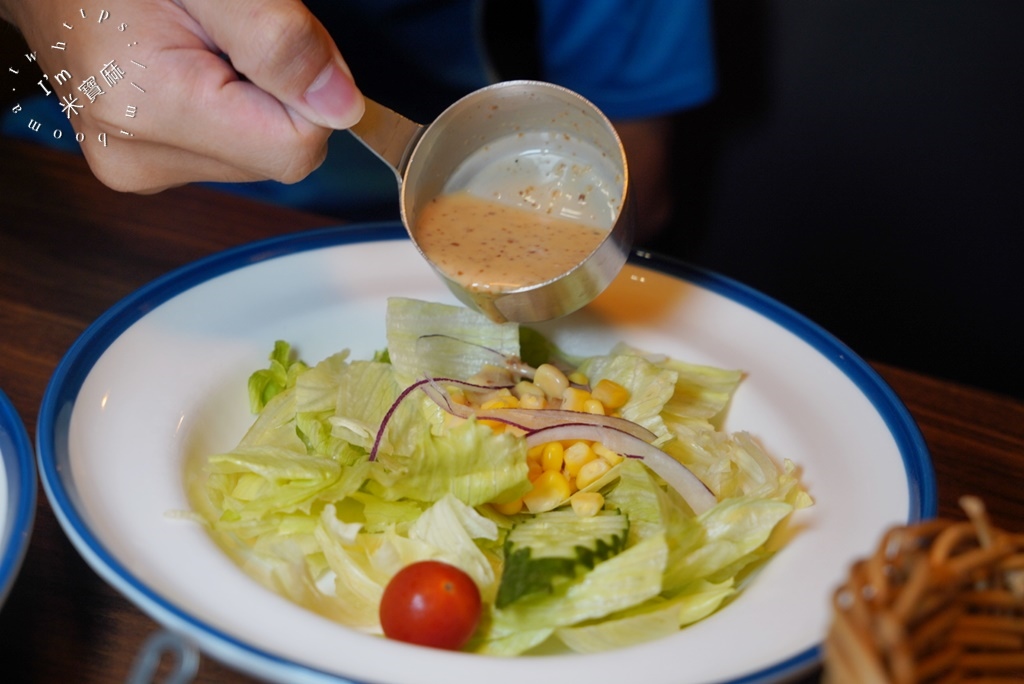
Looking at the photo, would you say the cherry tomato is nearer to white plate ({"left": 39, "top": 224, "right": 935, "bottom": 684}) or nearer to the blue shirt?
white plate ({"left": 39, "top": 224, "right": 935, "bottom": 684})

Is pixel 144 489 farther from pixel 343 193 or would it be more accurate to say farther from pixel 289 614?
pixel 343 193

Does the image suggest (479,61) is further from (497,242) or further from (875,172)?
(875,172)

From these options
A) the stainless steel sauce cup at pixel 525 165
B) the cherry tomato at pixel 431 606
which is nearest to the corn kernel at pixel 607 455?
the stainless steel sauce cup at pixel 525 165

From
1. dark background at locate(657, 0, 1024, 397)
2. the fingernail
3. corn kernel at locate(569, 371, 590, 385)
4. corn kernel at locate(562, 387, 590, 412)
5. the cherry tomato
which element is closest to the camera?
the cherry tomato

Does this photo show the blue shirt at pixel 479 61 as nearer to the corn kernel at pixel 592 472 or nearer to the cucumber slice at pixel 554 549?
the corn kernel at pixel 592 472

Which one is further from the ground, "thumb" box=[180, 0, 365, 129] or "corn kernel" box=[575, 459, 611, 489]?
"thumb" box=[180, 0, 365, 129]

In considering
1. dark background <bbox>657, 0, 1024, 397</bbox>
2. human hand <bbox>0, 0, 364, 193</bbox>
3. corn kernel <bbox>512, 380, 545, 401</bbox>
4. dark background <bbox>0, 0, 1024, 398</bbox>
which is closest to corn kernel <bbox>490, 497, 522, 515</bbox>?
corn kernel <bbox>512, 380, 545, 401</bbox>
